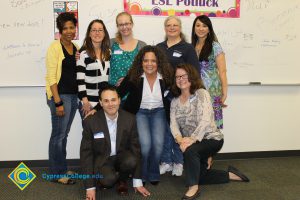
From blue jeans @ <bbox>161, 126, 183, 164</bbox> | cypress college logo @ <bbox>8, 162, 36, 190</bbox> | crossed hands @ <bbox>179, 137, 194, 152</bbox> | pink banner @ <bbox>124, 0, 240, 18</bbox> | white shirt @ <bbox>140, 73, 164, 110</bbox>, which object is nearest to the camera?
crossed hands @ <bbox>179, 137, 194, 152</bbox>

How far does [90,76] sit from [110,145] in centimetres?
63

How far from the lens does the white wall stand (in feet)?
11.2

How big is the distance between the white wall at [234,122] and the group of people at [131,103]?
58 centimetres

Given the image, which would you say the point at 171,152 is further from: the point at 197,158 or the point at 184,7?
the point at 184,7

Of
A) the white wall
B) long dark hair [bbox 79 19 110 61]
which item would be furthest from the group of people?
the white wall

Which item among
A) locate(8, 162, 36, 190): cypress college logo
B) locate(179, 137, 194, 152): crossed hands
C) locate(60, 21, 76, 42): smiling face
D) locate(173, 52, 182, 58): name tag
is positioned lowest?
locate(8, 162, 36, 190): cypress college logo

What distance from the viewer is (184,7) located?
3404 millimetres

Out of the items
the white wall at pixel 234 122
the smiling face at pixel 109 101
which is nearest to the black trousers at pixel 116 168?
the smiling face at pixel 109 101

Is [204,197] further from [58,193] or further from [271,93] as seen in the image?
[271,93]

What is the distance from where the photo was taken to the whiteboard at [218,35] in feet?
10.5

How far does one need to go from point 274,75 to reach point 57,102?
2.45 meters

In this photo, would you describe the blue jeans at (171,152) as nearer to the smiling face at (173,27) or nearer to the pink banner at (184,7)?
the smiling face at (173,27)

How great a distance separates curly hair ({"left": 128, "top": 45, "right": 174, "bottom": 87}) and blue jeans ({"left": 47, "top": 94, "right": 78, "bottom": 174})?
1.94 feet

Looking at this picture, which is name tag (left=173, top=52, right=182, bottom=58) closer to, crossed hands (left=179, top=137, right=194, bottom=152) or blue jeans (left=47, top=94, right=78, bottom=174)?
crossed hands (left=179, top=137, right=194, bottom=152)
